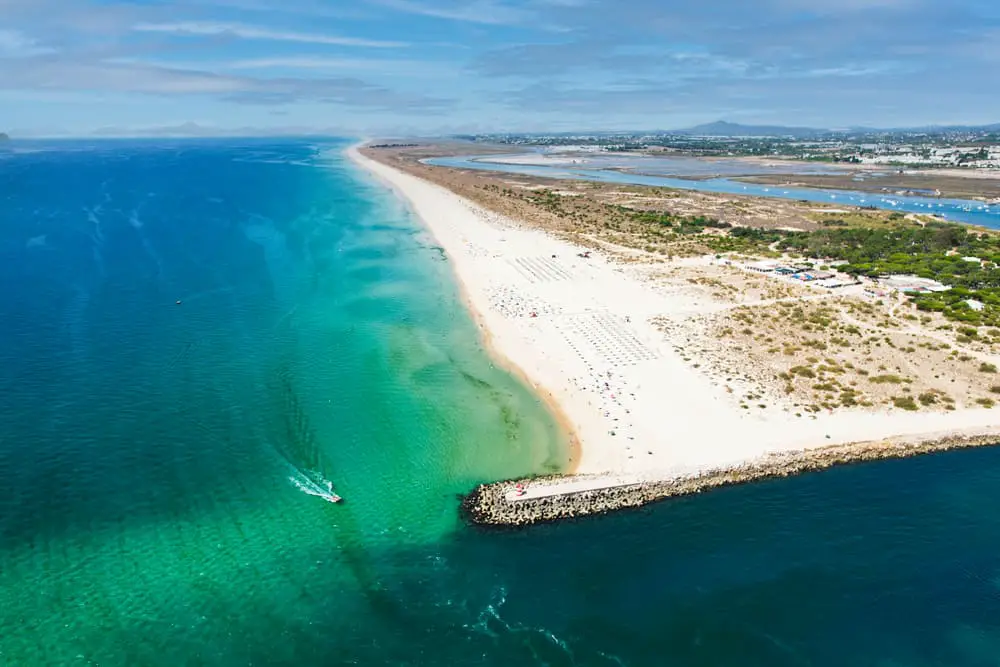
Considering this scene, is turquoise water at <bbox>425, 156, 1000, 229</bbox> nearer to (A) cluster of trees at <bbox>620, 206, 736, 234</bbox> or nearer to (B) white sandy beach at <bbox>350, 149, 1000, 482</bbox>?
(A) cluster of trees at <bbox>620, 206, 736, 234</bbox>

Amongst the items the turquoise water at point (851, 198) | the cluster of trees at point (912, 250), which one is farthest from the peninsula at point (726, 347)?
the turquoise water at point (851, 198)

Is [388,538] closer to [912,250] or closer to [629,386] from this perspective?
[629,386]

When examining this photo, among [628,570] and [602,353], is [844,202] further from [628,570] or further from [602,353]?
[628,570]

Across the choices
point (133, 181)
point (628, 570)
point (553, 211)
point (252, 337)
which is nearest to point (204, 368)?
point (252, 337)

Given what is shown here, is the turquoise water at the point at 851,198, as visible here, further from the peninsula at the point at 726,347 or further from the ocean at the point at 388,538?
the ocean at the point at 388,538

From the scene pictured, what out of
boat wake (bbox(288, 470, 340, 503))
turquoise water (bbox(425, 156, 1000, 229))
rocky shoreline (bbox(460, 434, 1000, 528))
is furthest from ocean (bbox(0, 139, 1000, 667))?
turquoise water (bbox(425, 156, 1000, 229))
